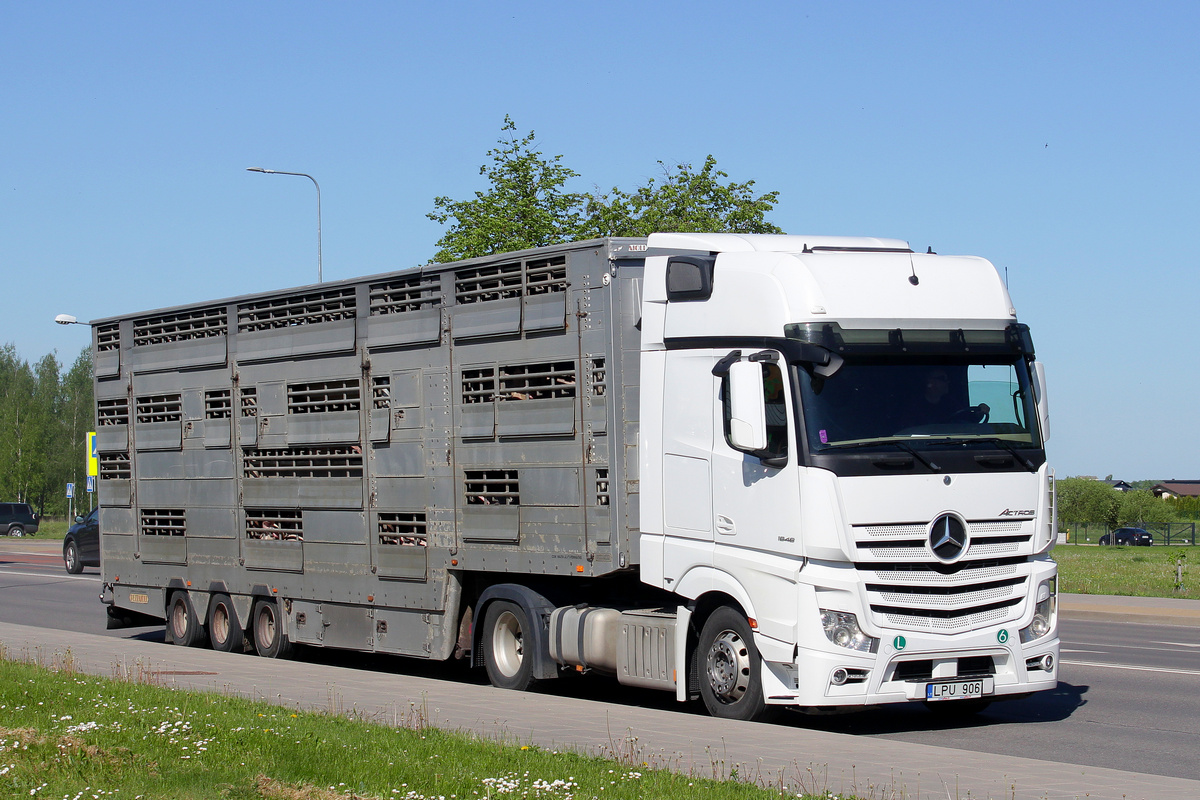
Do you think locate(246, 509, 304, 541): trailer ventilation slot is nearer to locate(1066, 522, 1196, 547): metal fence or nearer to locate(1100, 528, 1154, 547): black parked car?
locate(1066, 522, 1196, 547): metal fence

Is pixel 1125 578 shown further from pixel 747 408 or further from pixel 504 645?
pixel 747 408

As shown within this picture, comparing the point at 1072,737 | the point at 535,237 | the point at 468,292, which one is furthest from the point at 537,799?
the point at 535,237

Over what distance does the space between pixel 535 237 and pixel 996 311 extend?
24.4 metres

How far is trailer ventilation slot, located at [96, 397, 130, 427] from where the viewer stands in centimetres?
1811

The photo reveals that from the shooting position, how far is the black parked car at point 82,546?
119ft

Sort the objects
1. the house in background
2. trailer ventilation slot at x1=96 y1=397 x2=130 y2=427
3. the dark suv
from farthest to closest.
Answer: the house in background < the dark suv < trailer ventilation slot at x1=96 y1=397 x2=130 y2=427

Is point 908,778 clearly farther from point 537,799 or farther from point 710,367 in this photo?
point 710,367

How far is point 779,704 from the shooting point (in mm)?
9812

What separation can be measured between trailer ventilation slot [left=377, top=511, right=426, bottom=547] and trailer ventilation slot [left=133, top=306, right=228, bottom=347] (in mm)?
3904

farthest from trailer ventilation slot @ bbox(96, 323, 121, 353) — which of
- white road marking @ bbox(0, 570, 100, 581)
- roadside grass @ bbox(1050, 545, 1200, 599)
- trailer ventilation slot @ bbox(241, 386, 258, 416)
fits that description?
roadside grass @ bbox(1050, 545, 1200, 599)

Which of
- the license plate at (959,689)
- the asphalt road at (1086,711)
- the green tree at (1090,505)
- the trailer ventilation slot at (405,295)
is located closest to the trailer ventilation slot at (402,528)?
the asphalt road at (1086,711)

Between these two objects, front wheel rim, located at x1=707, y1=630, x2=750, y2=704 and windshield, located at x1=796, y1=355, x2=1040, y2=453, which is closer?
windshield, located at x1=796, y1=355, x2=1040, y2=453

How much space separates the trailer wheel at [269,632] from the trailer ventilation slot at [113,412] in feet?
12.1

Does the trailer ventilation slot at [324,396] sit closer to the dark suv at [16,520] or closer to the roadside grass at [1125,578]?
the roadside grass at [1125,578]
